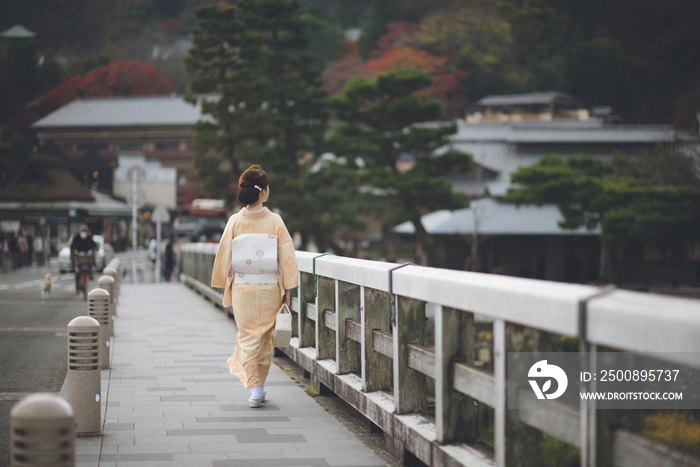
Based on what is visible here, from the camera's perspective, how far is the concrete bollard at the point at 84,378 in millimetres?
5012

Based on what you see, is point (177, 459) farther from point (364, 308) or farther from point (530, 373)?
point (530, 373)

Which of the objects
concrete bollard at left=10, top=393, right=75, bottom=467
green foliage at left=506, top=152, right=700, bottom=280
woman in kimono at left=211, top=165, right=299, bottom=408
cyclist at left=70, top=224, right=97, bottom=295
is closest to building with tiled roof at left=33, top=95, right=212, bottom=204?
green foliage at left=506, top=152, right=700, bottom=280

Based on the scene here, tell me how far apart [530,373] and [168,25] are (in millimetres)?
99821

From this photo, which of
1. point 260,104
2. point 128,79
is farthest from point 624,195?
point 128,79

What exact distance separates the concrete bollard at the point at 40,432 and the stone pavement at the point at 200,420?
1654mm

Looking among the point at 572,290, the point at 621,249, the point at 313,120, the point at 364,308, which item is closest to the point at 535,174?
the point at 621,249

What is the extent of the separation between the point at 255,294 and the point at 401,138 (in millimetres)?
27273

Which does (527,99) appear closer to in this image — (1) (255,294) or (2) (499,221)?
(2) (499,221)

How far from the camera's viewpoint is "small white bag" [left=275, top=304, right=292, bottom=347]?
19.5ft

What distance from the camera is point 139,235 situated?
6500 cm

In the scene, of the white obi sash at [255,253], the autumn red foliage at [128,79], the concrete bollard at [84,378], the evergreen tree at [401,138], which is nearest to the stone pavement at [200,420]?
the concrete bollard at [84,378]

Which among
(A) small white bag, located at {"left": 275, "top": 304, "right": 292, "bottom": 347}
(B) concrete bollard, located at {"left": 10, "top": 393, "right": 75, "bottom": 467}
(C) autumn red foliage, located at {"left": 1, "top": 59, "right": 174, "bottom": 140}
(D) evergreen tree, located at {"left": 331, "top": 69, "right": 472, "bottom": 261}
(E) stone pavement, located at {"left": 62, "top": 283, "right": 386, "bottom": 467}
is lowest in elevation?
(E) stone pavement, located at {"left": 62, "top": 283, "right": 386, "bottom": 467}

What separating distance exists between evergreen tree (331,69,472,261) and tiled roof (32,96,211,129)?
36.7m

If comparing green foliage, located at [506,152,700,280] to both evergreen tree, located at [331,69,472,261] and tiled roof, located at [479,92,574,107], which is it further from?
tiled roof, located at [479,92,574,107]
